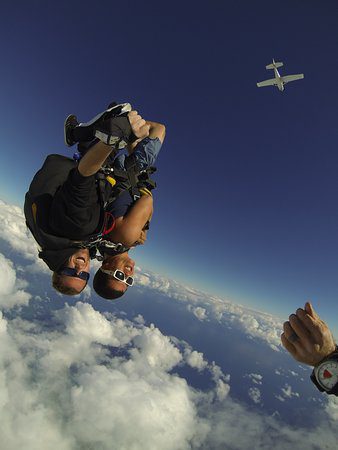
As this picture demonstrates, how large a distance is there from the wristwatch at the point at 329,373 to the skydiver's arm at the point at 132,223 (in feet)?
7.29

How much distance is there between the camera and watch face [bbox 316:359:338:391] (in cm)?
201

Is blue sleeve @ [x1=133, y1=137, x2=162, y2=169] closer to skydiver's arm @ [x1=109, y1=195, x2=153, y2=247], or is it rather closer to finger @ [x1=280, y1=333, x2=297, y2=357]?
skydiver's arm @ [x1=109, y1=195, x2=153, y2=247]

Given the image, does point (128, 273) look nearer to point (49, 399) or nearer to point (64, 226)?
point (64, 226)

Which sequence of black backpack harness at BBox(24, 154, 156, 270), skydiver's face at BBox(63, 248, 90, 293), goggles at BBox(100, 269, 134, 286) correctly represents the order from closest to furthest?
black backpack harness at BBox(24, 154, 156, 270), skydiver's face at BBox(63, 248, 90, 293), goggles at BBox(100, 269, 134, 286)

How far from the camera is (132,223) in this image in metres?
3.03

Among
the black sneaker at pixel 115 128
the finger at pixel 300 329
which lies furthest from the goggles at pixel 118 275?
the finger at pixel 300 329

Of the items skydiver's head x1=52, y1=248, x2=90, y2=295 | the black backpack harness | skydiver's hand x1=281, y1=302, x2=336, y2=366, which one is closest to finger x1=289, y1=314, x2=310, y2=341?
skydiver's hand x1=281, y1=302, x2=336, y2=366

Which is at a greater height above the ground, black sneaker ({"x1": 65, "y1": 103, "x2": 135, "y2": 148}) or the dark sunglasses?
black sneaker ({"x1": 65, "y1": 103, "x2": 135, "y2": 148})

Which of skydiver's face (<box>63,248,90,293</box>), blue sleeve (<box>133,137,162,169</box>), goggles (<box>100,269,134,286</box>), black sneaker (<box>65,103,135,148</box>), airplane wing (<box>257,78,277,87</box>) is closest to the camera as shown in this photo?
black sneaker (<box>65,103,135,148</box>)

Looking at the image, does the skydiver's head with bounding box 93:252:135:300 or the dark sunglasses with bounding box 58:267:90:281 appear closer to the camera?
the dark sunglasses with bounding box 58:267:90:281

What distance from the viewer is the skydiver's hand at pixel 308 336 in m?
1.94

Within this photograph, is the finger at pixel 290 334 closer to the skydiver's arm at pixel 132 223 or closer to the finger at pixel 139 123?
the skydiver's arm at pixel 132 223

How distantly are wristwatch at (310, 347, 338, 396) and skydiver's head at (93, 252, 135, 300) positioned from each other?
8.21 ft

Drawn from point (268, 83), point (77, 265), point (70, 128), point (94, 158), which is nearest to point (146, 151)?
point (70, 128)
